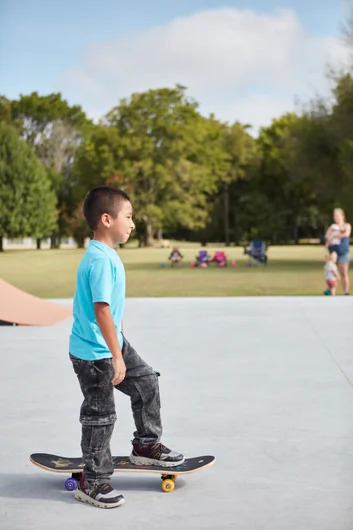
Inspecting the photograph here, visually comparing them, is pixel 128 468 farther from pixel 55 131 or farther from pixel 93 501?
pixel 55 131

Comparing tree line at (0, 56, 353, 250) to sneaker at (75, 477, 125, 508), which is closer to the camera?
sneaker at (75, 477, 125, 508)

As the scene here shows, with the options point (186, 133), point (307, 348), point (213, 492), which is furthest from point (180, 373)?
point (186, 133)

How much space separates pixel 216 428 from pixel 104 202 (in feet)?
6.07

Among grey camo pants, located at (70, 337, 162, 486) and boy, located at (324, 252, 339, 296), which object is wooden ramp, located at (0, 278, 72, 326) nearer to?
boy, located at (324, 252, 339, 296)

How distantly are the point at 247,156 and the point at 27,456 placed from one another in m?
69.0

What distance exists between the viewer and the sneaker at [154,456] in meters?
3.56

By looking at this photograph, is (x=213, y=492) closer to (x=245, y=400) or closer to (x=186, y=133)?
(x=245, y=400)

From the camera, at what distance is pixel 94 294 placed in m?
3.20

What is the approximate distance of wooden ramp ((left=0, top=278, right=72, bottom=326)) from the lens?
1036 cm

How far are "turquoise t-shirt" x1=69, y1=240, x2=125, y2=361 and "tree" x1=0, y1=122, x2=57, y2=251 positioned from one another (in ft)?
186

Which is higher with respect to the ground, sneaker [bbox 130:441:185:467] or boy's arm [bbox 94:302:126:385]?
boy's arm [bbox 94:302:126:385]

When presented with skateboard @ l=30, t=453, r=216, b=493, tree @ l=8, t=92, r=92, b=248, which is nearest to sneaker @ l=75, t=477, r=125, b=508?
skateboard @ l=30, t=453, r=216, b=493

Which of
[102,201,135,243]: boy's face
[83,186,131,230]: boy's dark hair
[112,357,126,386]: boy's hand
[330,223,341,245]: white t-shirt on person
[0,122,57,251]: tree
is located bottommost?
[112,357,126,386]: boy's hand

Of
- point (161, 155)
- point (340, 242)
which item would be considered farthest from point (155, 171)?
point (340, 242)
